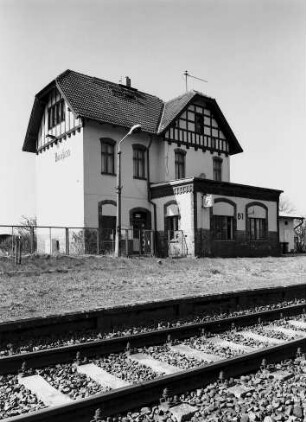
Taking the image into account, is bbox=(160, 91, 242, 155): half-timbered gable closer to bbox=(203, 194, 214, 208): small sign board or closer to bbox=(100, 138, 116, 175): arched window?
bbox=(100, 138, 116, 175): arched window

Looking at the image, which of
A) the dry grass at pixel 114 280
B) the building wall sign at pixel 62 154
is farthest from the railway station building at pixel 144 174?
the dry grass at pixel 114 280

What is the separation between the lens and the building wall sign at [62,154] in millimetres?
25969

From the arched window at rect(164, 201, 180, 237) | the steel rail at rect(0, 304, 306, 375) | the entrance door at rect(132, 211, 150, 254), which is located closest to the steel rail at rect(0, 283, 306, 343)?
the steel rail at rect(0, 304, 306, 375)

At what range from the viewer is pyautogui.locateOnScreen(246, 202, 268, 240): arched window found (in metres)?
27.5

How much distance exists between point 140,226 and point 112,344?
2011 cm

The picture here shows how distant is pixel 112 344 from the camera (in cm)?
660

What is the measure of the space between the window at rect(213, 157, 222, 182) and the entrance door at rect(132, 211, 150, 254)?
682cm

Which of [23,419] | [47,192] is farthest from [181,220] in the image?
[23,419]

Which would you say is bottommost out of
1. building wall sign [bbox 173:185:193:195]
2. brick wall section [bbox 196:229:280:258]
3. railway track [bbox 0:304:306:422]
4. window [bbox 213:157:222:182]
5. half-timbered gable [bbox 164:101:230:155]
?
railway track [bbox 0:304:306:422]

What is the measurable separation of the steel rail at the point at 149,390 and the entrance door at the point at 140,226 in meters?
17.8

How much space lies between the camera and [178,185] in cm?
2509

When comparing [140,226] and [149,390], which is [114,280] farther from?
[140,226]

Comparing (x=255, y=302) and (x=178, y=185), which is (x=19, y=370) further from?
(x=178, y=185)

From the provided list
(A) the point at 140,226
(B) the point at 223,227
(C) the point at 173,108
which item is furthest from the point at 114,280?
(C) the point at 173,108
